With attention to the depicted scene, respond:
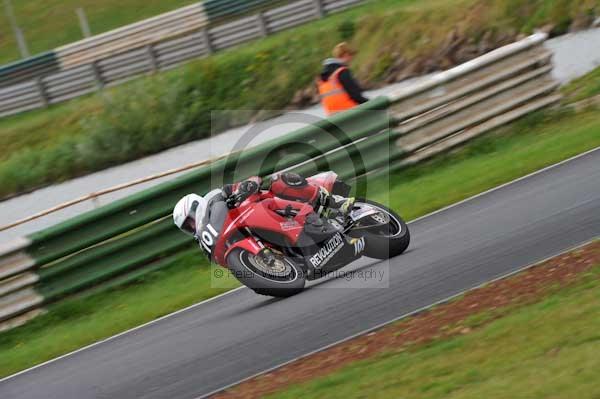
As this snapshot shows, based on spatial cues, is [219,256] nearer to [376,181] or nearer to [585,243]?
[585,243]

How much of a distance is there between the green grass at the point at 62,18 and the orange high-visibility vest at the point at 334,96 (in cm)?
1917

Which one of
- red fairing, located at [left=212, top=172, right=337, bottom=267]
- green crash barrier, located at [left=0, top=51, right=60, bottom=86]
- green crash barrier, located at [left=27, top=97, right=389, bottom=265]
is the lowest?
green crash barrier, located at [left=0, top=51, right=60, bottom=86]

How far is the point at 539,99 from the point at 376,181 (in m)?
2.72

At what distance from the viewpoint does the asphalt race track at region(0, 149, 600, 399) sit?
735cm

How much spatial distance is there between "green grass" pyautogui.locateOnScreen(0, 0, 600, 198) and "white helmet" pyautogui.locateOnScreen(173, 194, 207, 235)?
1218 centimetres

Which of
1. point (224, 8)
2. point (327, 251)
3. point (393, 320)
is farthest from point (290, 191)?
point (224, 8)

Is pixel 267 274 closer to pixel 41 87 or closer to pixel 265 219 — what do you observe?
pixel 265 219

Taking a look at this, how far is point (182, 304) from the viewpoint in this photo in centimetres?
984

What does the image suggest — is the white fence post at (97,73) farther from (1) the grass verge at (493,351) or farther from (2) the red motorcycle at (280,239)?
Result: (1) the grass verge at (493,351)

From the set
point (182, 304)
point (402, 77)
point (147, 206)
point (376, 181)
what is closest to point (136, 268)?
point (147, 206)

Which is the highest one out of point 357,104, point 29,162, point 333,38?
point 357,104

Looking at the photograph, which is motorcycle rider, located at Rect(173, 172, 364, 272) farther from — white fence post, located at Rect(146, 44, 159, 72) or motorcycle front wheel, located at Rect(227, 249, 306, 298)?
white fence post, located at Rect(146, 44, 159, 72)

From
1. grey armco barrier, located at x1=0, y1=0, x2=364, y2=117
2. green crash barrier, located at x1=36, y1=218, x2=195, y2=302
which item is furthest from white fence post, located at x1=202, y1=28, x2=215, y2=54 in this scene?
green crash barrier, located at x1=36, y1=218, x2=195, y2=302

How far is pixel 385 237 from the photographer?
8.94 metres
